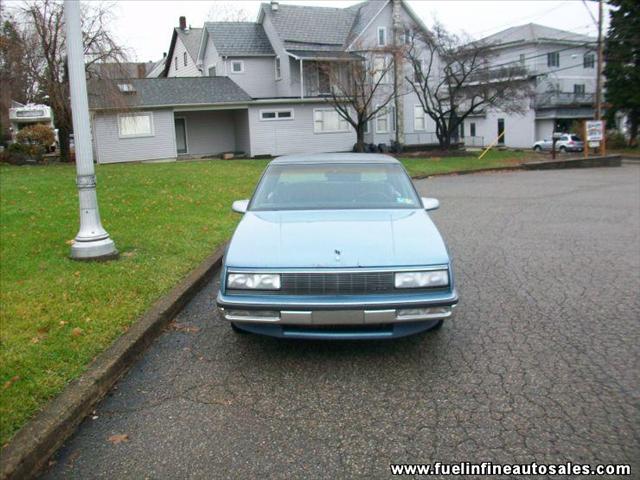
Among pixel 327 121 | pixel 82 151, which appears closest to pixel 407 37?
pixel 327 121

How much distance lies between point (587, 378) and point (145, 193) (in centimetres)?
1117

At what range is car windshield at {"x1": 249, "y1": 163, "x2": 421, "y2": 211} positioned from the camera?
5.64 metres

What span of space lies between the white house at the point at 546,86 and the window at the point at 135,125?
31849 millimetres

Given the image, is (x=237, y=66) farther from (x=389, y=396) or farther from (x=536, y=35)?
(x=536, y=35)

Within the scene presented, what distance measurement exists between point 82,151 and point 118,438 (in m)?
4.39

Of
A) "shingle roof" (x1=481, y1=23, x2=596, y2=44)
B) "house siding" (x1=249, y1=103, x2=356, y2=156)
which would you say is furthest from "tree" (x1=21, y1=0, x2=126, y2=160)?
"shingle roof" (x1=481, y1=23, x2=596, y2=44)

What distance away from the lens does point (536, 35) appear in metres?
55.4

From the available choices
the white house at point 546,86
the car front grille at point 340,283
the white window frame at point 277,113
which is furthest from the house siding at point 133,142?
the white house at point 546,86

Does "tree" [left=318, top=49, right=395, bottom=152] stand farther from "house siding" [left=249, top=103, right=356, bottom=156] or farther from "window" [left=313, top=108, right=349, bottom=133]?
"house siding" [left=249, top=103, right=356, bottom=156]

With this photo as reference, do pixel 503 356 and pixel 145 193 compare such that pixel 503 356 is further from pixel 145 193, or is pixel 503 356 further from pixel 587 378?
pixel 145 193

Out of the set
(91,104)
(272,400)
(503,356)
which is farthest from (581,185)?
(91,104)

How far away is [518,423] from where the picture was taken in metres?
3.58

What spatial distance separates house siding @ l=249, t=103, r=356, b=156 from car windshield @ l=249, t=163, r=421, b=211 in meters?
25.8

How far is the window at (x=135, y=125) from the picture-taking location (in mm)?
29031
